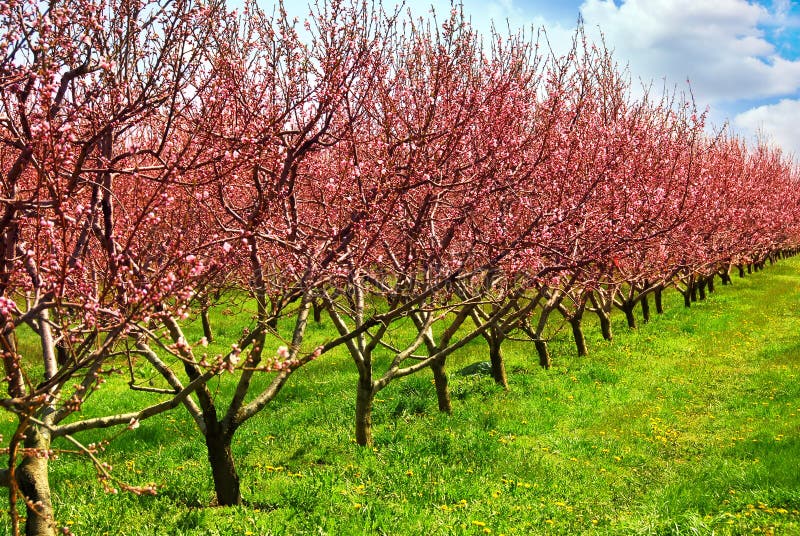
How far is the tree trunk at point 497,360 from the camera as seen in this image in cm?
1432

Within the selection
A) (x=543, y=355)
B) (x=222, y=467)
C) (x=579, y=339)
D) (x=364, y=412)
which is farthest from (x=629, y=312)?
(x=222, y=467)

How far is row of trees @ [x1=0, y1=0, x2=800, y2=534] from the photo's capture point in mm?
4410

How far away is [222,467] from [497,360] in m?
8.01

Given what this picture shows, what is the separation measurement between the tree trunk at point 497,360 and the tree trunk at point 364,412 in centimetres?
463

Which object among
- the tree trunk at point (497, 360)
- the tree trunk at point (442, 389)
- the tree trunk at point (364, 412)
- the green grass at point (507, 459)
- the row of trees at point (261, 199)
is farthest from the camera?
the tree trunk at point (497, 360)

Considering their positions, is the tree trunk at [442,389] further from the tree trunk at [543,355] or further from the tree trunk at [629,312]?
the tree trunk at [629,312]

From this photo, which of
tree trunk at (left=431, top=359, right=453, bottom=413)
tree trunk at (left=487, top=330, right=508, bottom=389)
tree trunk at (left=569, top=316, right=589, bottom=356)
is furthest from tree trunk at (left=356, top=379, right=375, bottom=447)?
tree trunk at (left=569, top=316, right=589, bottom=356)

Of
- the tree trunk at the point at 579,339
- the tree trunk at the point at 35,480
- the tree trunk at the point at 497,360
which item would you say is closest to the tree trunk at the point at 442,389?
the tree trunk at the point at 497,360

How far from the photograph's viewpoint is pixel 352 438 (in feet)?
36.4

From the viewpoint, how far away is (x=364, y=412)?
10523 millimetres

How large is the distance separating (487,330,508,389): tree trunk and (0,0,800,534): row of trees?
0.06m

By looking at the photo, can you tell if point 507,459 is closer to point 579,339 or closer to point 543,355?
point 543,355

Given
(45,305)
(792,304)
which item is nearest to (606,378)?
(45,305)

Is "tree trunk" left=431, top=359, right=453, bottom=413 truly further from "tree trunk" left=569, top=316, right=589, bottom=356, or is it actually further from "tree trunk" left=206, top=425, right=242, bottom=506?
"tree trunk" left=569, top=316, right=589, bottom=356
